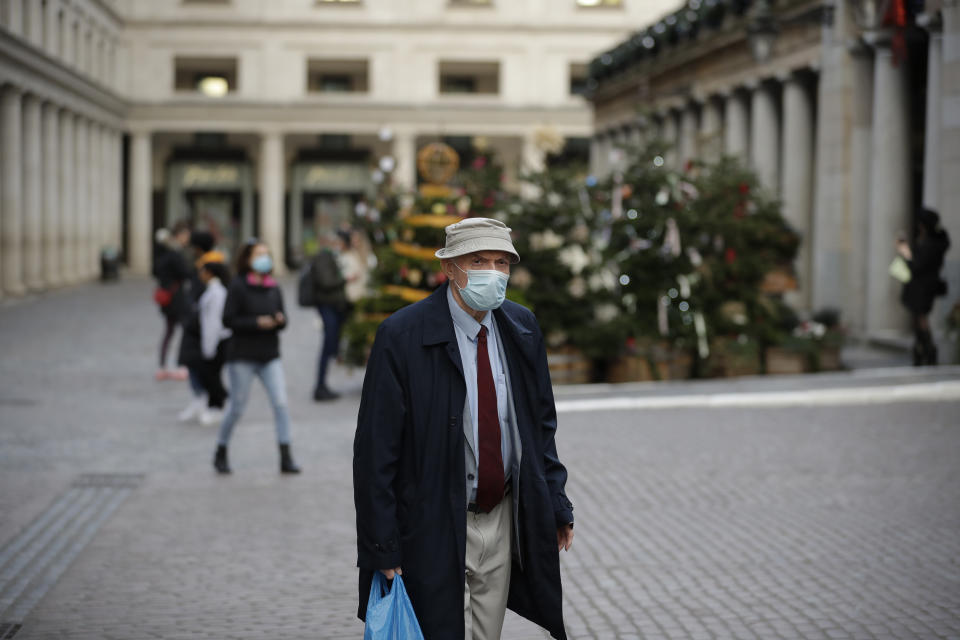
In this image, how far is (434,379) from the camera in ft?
14.7

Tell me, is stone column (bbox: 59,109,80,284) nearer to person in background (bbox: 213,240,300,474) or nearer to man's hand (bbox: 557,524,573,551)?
person in background (bbox: 213,240,300,474)

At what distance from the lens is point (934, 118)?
18297mm

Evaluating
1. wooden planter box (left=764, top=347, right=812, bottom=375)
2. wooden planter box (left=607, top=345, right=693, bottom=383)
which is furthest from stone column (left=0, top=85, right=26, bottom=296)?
wooden planter box (left=764, top=347, right=812, bottom=375)

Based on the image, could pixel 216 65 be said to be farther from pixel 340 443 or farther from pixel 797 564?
pixel 797 564

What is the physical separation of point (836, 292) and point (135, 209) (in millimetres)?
36184

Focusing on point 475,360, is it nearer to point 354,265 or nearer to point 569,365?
point 569,365

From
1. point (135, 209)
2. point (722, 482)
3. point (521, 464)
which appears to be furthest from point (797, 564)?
point (135, 209)

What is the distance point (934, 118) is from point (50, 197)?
2769 centimetres

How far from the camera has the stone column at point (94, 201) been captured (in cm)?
4509

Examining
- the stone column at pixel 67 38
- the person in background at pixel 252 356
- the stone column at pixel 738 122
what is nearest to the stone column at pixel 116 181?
the stone column at pixel 67 38

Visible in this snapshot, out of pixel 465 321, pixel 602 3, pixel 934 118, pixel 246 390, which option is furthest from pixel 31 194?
pixel 465 321

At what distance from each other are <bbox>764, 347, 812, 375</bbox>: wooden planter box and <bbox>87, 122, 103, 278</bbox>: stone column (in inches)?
1256

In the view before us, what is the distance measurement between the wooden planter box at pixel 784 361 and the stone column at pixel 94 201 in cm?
3190

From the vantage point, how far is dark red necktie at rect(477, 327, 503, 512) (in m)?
4.50
